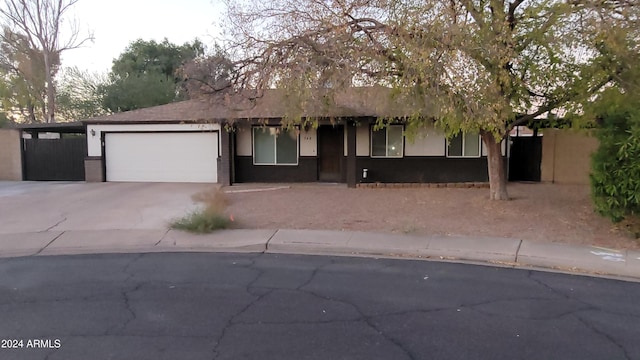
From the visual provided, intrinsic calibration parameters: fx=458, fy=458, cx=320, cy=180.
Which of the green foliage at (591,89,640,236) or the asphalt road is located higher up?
the green foliage at (591,89,640,236)

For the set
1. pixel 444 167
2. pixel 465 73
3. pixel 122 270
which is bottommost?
pixel 122 270

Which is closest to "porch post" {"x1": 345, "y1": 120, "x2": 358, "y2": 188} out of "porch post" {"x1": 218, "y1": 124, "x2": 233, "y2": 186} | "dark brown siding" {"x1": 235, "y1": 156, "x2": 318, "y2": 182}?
"dark brown siding" {"x1": 235, "y1": 156, "x2": 318, "y2": 182}

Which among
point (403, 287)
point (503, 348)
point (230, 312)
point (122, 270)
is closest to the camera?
point (503, 348)

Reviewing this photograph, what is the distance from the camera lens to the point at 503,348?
163 inches

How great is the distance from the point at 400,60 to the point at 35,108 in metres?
38.3

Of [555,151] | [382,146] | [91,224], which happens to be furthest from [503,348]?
[555,151]

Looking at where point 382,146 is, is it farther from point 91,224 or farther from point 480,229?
point 91,224

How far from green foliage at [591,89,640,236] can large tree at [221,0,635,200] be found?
161 cm

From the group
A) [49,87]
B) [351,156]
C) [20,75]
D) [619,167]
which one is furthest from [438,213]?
[20,75]

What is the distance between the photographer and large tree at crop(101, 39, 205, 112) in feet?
105

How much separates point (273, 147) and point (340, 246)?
10902 mm

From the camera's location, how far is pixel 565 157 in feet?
58.1

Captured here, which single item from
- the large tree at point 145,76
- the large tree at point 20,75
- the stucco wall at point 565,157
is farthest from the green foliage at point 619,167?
the large tree at point 20,75

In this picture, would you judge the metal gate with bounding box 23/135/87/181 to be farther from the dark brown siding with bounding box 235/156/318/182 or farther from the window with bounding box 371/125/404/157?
the window with bounding box 371/125/404/157
